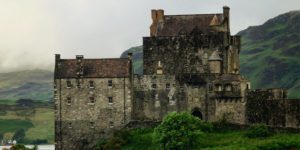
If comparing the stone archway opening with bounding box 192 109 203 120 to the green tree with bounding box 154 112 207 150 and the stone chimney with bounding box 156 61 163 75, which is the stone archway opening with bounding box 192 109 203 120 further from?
the green tree with bounding box 154 112 207 150

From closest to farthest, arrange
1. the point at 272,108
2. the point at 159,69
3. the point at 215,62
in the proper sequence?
1. the point at 272,108
2. the point at 215,62
3. the point at 159,69

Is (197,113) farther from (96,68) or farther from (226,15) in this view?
(226,15)

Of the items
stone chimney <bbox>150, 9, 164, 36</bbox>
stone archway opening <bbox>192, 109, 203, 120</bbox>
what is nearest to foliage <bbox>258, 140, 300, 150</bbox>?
stone archway opening <bbox>192, 109, 203, 120</bbox>

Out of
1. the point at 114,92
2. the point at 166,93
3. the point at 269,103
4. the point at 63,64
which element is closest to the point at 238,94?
the point at 269,103

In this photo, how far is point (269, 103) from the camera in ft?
329

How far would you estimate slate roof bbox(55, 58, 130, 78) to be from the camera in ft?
357

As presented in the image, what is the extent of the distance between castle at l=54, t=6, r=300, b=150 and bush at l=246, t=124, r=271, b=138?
280 inches

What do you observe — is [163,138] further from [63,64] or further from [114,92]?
[63,64]

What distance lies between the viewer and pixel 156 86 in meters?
108

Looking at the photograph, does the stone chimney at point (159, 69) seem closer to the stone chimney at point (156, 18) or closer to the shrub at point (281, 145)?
the stone chimney at point (156, 18)

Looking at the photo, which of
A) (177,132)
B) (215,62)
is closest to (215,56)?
(215,62)

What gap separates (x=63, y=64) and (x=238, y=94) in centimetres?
2583

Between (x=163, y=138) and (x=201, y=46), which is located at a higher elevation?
(x=201, y=46)

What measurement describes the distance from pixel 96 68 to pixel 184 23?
602 inches
